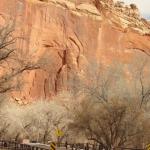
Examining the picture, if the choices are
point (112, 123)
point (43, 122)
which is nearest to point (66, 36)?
point (43, 122)

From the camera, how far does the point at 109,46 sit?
3585 inches

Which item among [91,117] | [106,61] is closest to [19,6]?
[106,61]

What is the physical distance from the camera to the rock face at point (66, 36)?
3115 inches

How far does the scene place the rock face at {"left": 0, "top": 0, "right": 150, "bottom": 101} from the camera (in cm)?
7912

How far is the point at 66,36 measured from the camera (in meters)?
85.8

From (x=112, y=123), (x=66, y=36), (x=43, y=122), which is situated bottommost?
(x=43, y=122)

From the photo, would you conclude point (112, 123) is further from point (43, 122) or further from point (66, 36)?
point (66, 36)

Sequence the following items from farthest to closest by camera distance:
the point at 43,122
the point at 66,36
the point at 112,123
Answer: the point at 66,36, the point at 43,122, the point at 112,123

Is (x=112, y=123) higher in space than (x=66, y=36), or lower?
lower

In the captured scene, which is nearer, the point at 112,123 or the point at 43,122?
the point at 112,123

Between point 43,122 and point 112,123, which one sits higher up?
point 112,123

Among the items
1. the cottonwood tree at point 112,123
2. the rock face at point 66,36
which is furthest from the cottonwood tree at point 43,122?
the rock face at point 66,36

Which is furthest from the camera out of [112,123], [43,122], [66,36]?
[66,36]

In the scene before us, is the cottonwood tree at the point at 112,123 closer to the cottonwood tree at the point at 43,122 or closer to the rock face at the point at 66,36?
the cottonwood tree at the point at 43,122
